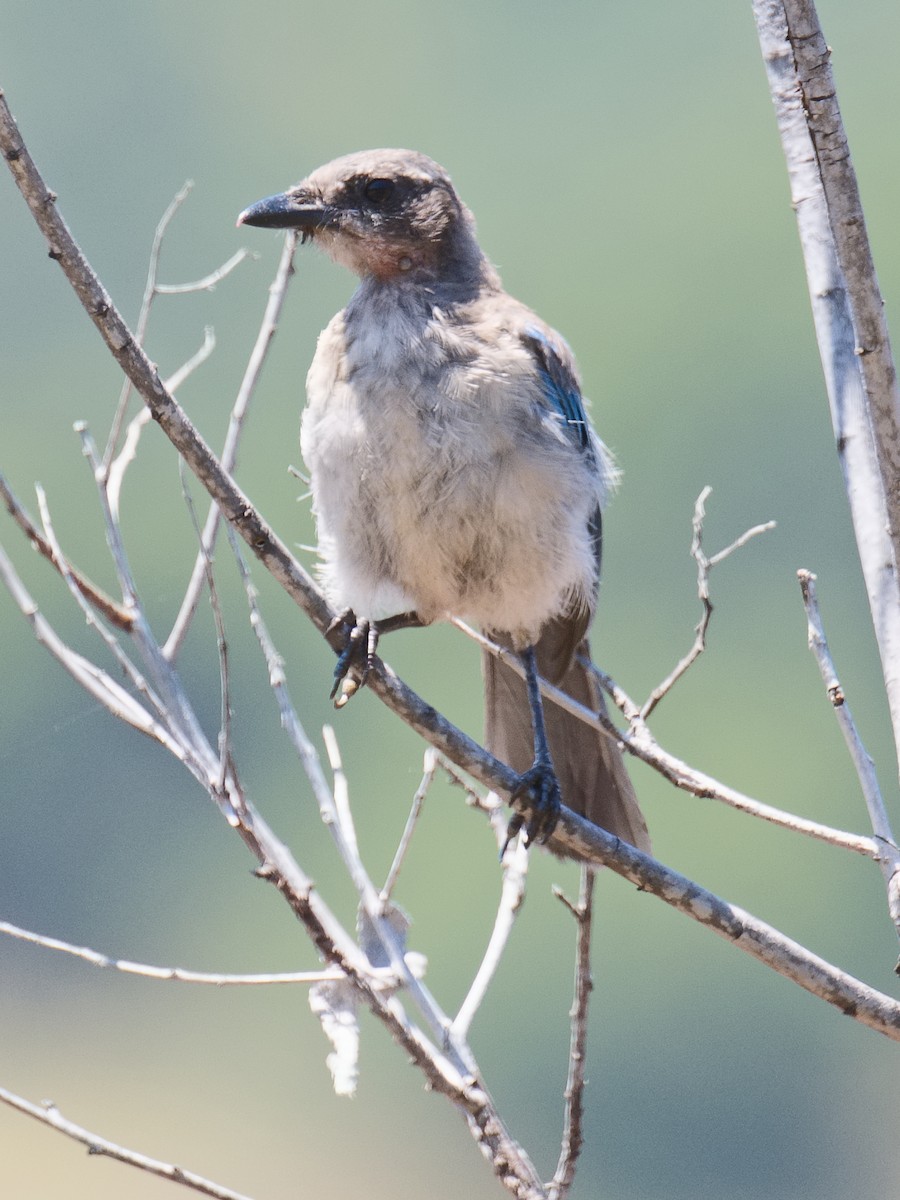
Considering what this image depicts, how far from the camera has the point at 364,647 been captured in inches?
135

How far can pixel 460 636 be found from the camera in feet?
28.2

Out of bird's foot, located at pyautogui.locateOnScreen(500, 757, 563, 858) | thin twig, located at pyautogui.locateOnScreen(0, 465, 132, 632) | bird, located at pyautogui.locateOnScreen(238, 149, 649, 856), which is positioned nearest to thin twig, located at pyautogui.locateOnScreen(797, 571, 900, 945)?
bird's foot, located at pyautogui.locateOnScreen(500, 757, 563, 858)

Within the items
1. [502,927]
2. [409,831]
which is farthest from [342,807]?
[502,927]

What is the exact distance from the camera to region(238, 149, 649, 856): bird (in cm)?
352

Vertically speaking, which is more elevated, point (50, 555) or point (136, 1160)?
point (50, 555)

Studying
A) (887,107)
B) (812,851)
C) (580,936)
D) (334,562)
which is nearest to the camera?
(580,936)

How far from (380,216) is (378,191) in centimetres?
8

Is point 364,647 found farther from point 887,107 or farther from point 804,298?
point 887,107

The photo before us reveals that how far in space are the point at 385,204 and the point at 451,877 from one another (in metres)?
5.32

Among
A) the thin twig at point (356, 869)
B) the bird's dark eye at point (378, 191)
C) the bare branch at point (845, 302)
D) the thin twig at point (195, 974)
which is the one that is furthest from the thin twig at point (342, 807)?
the bird's dark eye at point (378, 191)

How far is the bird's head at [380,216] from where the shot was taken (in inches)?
151

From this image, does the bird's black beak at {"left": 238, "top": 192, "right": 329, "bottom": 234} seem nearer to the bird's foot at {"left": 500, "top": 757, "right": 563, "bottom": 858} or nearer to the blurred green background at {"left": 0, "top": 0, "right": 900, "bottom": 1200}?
the bird's foot at {"left": 500, "top": 757, "right": 563, "bottom": 858}

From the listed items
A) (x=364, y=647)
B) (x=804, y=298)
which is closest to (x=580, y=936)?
(x=364, y=647)

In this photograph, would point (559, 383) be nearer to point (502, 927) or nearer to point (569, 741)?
point (569, 741)
